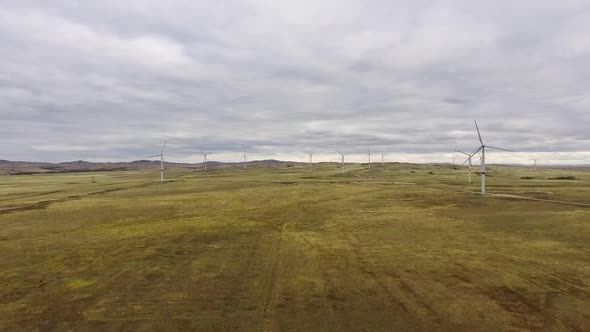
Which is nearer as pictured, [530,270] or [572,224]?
[530,270]

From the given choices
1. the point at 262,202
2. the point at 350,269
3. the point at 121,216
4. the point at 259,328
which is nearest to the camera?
the point at 259,328

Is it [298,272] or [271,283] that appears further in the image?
[298,272]

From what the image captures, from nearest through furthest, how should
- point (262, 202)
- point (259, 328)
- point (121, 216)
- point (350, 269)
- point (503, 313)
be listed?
point (259, 328), point (503, 313), point (350, 269), point (121, 216), point (262, 202)

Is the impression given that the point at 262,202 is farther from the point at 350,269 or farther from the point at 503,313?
the point at 503,313

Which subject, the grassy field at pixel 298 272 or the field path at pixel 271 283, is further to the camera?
the grassy field at pixel 298 272

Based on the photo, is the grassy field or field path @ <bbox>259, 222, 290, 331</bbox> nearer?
field path @ <bbox>259, 222, 290, 331</bbox>

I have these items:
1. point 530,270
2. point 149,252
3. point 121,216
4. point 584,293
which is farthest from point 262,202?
point 584,293

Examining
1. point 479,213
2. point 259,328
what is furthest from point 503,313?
point 479,213
